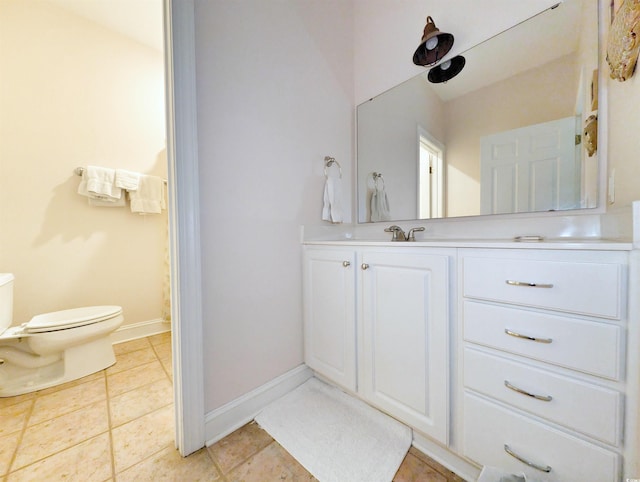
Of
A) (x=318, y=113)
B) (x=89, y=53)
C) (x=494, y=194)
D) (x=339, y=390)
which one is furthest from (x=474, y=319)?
(x=89, y=53)

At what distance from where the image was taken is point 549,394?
671 mm

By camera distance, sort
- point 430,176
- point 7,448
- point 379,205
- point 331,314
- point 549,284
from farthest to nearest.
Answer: point 379,205
point 430,176
point 331,314
point 7,448
point 549,284

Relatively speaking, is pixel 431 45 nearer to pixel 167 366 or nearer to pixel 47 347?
pixel 167 366

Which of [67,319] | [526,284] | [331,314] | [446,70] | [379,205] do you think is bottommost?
[67,319]

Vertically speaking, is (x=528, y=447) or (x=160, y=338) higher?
(x=528, y=447)

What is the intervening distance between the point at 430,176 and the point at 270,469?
158 cm

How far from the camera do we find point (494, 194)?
1164mm

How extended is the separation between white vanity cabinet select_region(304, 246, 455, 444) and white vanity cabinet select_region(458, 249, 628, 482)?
3.4 inches

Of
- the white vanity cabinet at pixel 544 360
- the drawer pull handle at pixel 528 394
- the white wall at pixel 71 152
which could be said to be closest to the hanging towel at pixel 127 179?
the white wall at pixel 71 152

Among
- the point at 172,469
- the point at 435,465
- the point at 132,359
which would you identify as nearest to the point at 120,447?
the point at 172,469

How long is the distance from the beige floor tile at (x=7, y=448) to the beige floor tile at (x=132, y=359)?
0.52m

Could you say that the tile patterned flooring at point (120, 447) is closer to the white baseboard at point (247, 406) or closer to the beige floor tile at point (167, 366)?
the white baseboard at point (247, 406)

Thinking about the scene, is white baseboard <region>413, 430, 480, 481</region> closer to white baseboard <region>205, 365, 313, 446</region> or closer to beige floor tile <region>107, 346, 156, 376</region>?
white baseboard <region>205, 365, 313, 446</region>

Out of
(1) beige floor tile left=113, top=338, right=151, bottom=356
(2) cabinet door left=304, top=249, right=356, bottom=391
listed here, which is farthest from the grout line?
(2) cabinet door left=304, top=249, right=356, bottom=391
